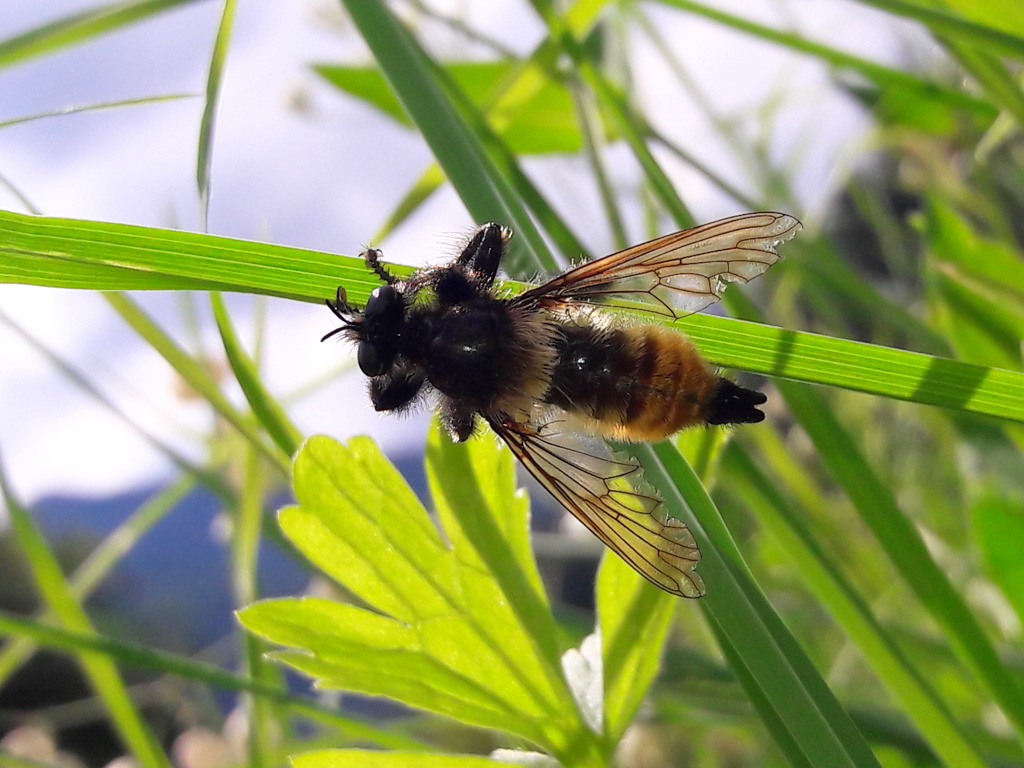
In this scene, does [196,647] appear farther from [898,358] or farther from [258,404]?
[898,358]

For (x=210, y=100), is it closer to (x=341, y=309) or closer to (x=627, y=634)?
(x=341, y=309)

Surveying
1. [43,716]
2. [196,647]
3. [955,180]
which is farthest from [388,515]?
[196,647]

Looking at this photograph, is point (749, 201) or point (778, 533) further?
point (749, 201)

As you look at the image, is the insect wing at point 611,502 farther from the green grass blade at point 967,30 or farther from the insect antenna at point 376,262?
the green grass blade at point 967,30

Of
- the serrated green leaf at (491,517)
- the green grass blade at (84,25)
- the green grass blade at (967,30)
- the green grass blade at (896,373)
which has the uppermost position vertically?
the green grass blade at (84,25)

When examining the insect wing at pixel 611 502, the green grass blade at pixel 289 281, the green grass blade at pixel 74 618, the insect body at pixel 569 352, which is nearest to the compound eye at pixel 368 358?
the insect body at pixel 569 352

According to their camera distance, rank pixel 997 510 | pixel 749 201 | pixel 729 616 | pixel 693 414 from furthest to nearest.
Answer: pixel 749 201 < pixel 997 510 < pixel 693 414 < pixel 729 616

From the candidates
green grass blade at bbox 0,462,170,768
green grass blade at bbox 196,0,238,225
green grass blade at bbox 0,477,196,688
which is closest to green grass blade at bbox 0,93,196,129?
green grass blade at bbox 196,0,238,225
